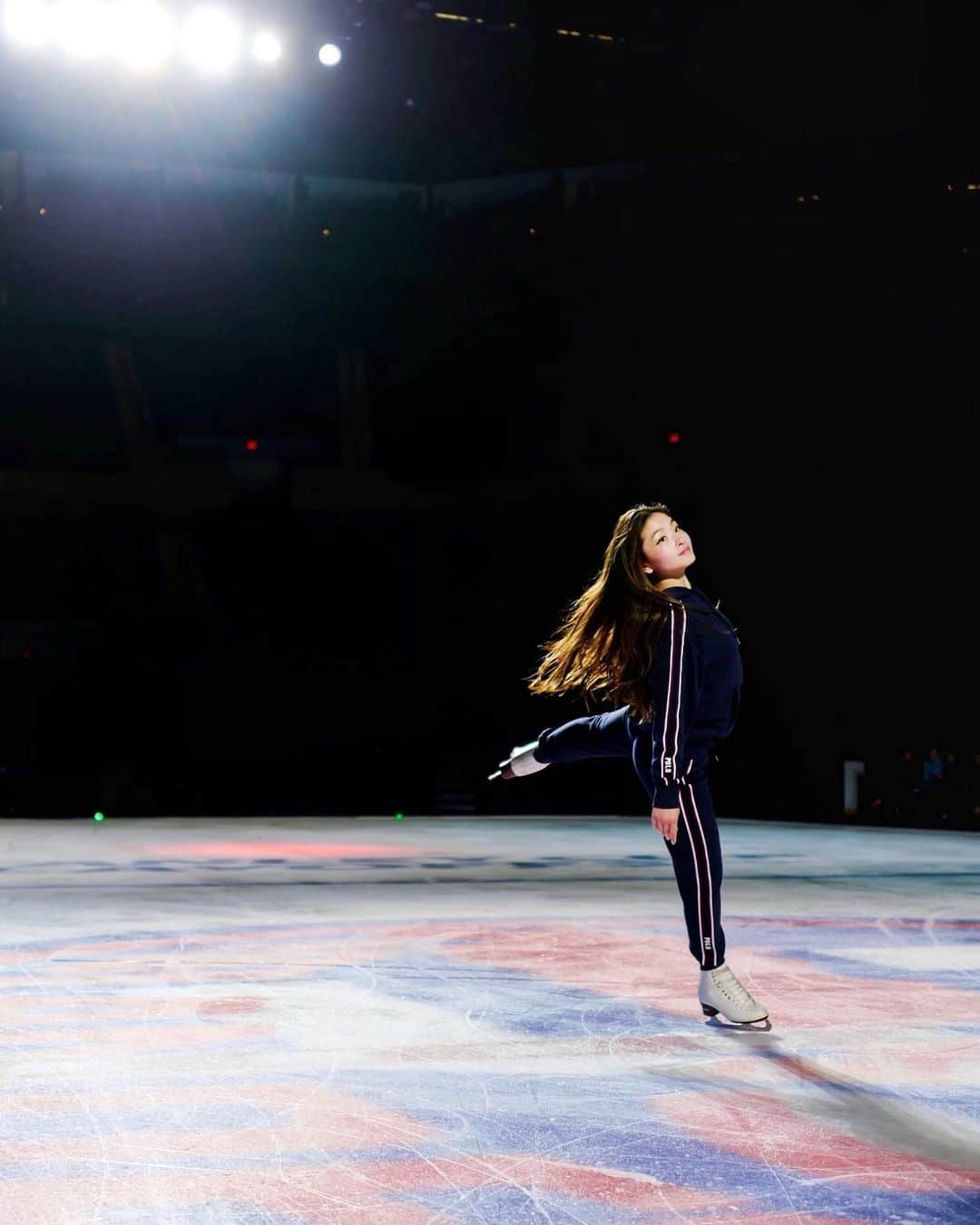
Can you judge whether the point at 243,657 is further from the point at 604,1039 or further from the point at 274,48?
the point at 604,1039

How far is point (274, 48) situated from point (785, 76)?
5.50 meters

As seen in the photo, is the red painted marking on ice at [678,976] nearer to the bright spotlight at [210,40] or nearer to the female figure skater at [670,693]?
the female figure skater at [670,693]

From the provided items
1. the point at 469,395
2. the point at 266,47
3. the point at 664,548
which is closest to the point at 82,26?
the point at 266,47

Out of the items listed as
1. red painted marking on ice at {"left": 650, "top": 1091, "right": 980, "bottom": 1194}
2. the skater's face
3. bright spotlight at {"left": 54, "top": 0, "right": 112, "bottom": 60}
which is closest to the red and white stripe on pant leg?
the skater's face

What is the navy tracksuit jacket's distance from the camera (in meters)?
4.69

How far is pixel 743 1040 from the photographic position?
4.64 m

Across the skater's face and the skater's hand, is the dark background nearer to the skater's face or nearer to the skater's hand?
the skater's face

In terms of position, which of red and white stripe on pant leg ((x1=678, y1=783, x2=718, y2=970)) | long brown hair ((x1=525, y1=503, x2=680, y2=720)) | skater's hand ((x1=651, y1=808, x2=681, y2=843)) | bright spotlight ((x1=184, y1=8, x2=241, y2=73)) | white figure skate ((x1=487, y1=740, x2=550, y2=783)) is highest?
bright spotlight ((x1=184, y1=8, x2=241, y2=73))

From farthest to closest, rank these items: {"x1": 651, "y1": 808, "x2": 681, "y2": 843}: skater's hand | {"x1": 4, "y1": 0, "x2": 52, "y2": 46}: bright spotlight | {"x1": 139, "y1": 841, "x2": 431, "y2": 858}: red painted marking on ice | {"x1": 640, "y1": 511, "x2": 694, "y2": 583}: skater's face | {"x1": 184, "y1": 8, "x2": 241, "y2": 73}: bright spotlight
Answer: {"x1": 184, "y1": 8, "x2": 241, "y2": 73}: bright spotlight → {"x1": 4, "y1": 0, "x2": 52, "y2": 46}: bright spotlight → {"x1": 139, "y1": 841, "x2": 431, "y2": 858}: red painted marking on ice → {"x1": 640, "y1": 511, "x2": 694, "y2": 583}: skater's face → {"x1": 651, "y1": 808, "x2": 681, "y2": 843}: skater's hand

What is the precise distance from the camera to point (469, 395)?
18.9 metres

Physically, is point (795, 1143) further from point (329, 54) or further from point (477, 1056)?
point (329, 54)

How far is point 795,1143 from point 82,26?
48.7ft

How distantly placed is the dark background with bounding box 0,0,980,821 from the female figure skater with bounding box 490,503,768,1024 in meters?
11.0

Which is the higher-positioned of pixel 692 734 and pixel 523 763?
pixel 692 734
